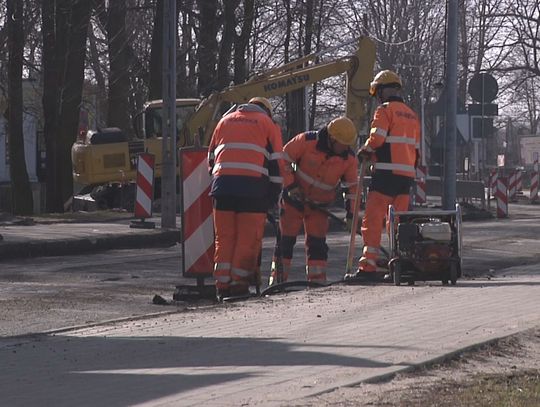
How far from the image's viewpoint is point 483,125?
91.1 ft

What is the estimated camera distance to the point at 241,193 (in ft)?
39.3

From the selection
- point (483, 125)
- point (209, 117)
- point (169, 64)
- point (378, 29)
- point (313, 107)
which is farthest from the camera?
point (378, 29)

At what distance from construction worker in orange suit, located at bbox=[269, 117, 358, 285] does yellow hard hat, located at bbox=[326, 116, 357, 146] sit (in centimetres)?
11

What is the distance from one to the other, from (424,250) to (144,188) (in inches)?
482

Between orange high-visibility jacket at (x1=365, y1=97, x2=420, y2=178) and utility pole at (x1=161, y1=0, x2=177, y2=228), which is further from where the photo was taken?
utility pole at (x1=161, y1=0, x2=177, y2=228)

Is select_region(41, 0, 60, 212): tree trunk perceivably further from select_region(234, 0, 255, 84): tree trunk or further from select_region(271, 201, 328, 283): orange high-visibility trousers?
select_region(271, 201, 328, 283): orange high-visibility trousers

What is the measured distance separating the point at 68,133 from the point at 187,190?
23405mm

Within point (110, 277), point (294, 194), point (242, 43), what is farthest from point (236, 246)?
point (242, 43)

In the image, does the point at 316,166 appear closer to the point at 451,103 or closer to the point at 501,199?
the point at 451,103

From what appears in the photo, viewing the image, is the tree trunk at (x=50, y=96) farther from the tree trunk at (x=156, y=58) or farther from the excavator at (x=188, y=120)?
the tree trunk at (x=156, y=58)

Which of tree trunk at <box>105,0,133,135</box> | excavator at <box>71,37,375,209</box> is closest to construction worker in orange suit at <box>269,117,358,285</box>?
excavator at <box>71,37,375,209</box>

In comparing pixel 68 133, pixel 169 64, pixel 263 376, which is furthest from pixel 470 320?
pixel 68 133

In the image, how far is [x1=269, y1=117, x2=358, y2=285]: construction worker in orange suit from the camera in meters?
13.4

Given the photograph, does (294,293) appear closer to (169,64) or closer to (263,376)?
(263,376)
